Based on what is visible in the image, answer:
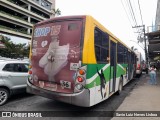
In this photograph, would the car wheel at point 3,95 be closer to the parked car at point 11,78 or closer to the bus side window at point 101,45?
the parked car at point 11,78

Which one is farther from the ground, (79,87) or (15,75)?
(15,75)

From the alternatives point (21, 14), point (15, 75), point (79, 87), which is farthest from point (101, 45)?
point (21, 14)

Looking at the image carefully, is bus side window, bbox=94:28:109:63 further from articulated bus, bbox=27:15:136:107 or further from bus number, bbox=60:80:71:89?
bus number, bbox=60:80:71:89

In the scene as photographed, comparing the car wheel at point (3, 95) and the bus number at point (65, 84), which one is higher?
the bus number at point (65, 84)

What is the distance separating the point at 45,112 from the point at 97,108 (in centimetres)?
195

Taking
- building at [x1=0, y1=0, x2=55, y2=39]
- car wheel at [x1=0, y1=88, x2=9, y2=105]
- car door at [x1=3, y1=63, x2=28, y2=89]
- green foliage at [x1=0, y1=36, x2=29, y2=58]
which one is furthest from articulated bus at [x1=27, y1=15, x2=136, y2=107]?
building at [x1=0, y1=0, x2=55, y2=39]

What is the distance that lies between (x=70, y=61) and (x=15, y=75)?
9.60ft

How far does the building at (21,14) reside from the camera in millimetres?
39094

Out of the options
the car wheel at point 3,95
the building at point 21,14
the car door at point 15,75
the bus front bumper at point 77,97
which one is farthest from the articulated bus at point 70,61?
the building at point 21,14

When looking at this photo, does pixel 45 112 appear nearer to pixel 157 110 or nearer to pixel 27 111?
pixel 27 111

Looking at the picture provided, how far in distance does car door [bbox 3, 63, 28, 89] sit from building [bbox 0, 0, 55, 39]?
3281cm

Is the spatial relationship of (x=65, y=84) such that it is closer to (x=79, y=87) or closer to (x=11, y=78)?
(x=79, y=87)

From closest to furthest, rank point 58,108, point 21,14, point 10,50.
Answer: point 58,108, point 10,50, point 21,14

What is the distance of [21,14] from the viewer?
45500 mm
